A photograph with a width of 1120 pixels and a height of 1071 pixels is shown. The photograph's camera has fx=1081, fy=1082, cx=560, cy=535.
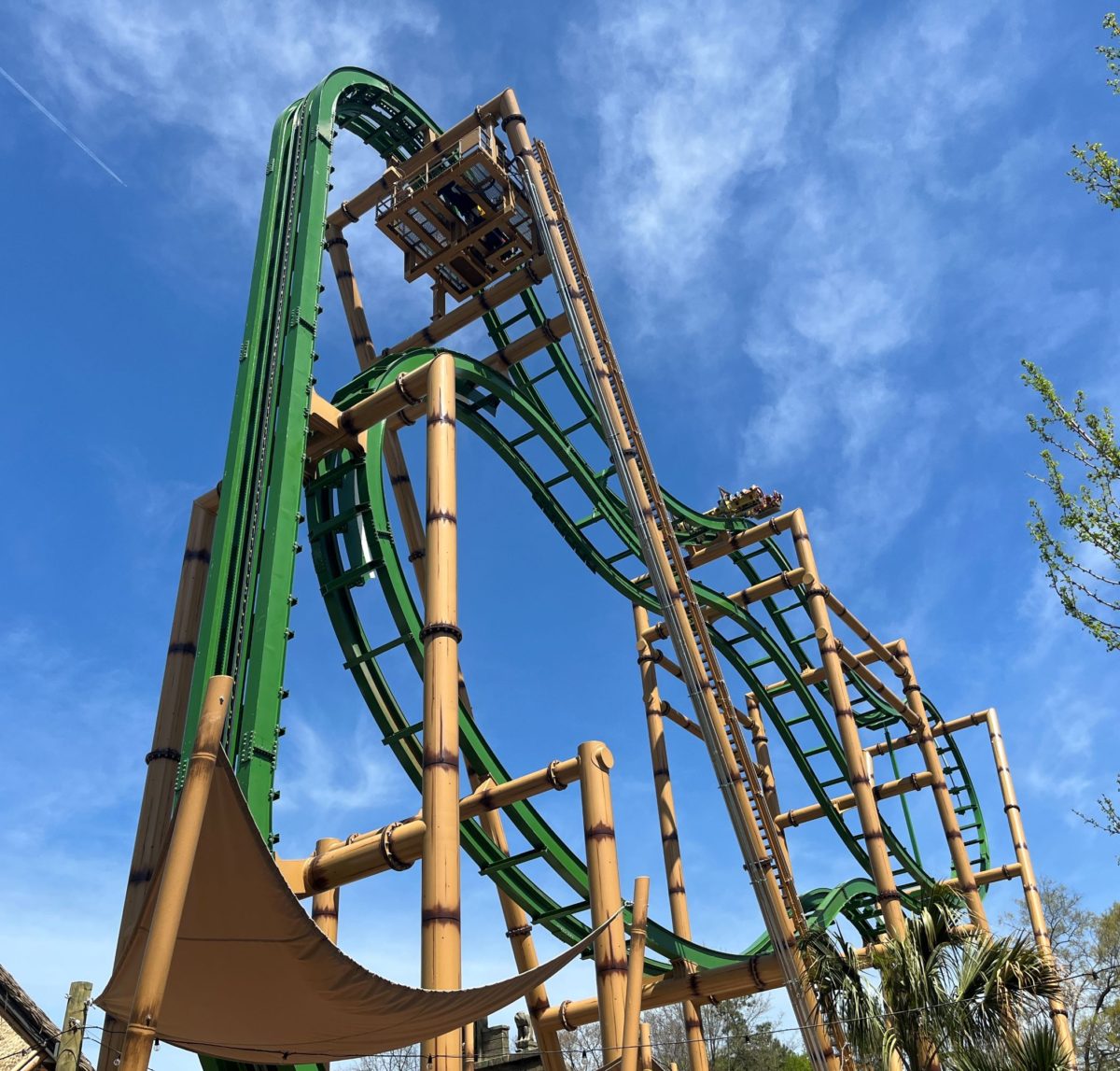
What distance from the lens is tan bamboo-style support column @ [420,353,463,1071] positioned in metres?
7.14

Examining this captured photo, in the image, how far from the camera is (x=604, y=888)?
28.2 feet

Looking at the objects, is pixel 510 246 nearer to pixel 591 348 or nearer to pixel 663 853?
pixel 591 348

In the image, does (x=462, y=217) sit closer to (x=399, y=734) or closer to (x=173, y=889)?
(x=399, y=734)

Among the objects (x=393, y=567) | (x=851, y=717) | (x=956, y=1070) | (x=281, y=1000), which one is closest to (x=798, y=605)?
(x=851, y=717)

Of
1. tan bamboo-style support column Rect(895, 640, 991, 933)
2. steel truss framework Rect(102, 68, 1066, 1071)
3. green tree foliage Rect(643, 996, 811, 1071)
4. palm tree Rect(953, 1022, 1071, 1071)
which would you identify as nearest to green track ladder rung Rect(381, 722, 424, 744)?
steel truss framework Rect(102, 68, 1066, 1071)

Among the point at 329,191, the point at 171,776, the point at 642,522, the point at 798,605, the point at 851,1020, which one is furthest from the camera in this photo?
the point at 798,605

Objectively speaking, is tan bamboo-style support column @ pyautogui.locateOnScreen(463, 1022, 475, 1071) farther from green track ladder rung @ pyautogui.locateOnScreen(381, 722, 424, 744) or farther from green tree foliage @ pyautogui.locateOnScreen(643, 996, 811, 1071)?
green tree foliage @ pyautogui.locateOnScreen(643, 996, 811, 1071)

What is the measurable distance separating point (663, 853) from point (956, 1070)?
615 cm

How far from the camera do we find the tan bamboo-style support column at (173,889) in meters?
→ 3.99

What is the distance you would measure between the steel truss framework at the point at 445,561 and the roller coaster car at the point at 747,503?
16 cm

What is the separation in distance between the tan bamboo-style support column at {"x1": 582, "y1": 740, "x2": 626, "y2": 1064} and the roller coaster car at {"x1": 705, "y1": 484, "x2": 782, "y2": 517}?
284 inches

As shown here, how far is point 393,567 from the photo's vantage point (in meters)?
9.95

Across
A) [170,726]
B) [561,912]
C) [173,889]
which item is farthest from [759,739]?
[173,889]

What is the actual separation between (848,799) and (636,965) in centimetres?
1020
